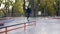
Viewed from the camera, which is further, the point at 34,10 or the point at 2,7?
the point at 2,7

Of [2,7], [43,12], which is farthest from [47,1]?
[2,7]

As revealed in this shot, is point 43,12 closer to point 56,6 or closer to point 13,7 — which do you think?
point 56,6

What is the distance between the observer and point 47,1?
4991 cm

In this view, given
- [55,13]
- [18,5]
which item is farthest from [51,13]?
[18,5]

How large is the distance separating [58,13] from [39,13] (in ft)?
21.7

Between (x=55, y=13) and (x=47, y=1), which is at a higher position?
(x=47, y=1)

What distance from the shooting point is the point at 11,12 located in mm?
50781

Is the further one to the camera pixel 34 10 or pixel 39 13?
pixel 39 13

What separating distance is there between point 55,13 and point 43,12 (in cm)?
399

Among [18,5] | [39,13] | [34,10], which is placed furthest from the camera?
[18,5]

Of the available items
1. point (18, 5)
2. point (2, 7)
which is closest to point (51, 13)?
point (18, 5)

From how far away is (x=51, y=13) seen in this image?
50844 mm

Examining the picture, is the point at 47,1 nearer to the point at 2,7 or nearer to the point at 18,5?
the point at 18,5

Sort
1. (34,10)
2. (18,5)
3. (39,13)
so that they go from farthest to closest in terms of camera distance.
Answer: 1. (18,5)
2. (39,13)
3. (34,10)
